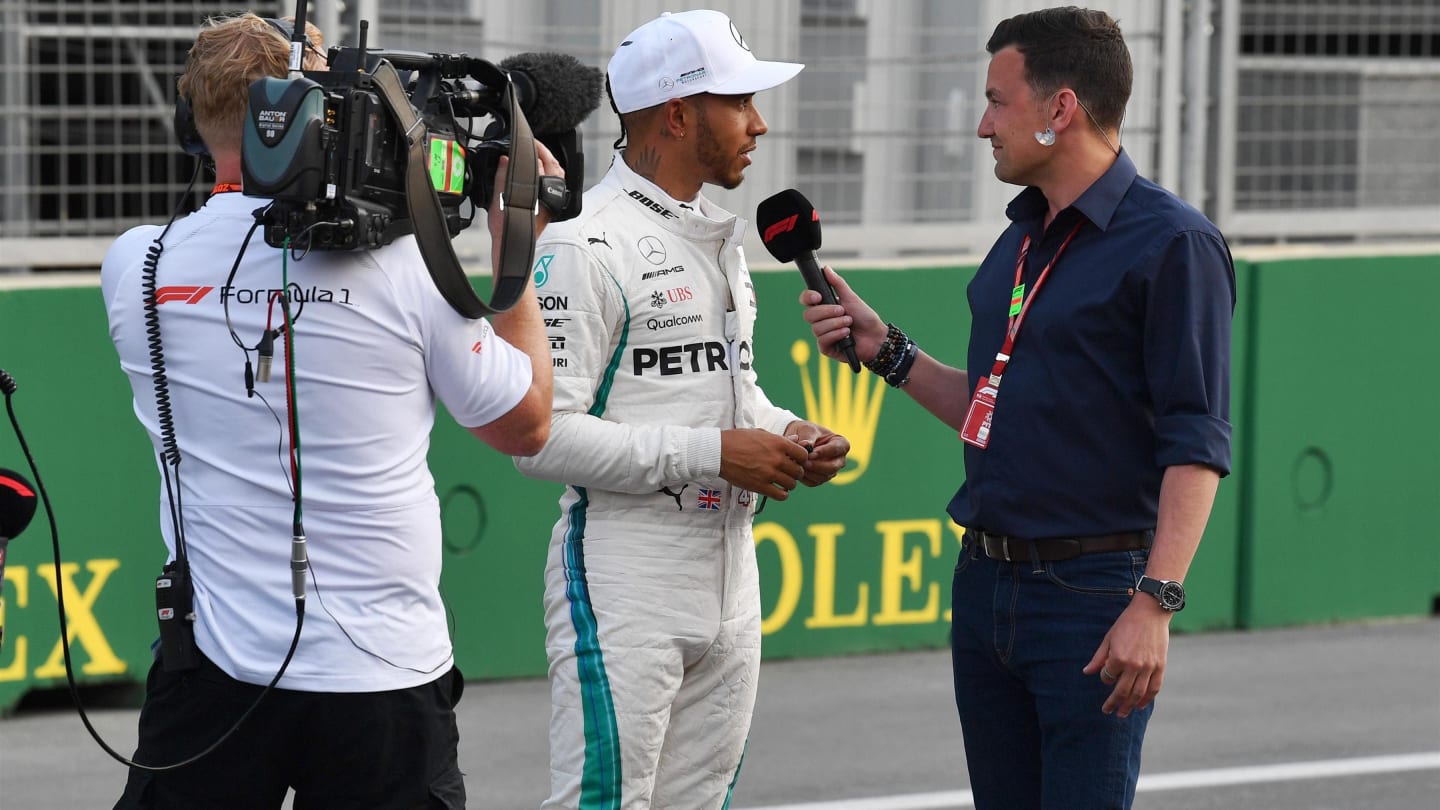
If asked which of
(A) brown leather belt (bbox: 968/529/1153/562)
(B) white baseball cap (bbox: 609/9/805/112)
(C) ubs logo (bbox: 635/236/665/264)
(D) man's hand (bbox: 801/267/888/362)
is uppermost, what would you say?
(B) white baseball cap (bbox: 609/9/805/112)

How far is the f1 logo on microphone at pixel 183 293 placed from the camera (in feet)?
9.37

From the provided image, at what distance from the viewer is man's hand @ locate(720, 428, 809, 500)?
3691 millimetres

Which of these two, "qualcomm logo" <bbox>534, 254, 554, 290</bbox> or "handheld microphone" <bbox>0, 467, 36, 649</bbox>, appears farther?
"qualcomm logo" <bbox>534, 254, 554, 290</bbox>

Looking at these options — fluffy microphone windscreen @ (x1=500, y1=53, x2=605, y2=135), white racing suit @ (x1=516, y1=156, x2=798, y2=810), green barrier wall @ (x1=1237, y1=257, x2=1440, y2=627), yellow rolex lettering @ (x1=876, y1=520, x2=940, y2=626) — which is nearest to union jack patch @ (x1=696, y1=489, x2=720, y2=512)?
white racing suit @ (x1=516, y1=156, x2=798, y2=810)

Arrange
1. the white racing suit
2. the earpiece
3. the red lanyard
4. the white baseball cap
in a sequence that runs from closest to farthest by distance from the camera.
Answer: the earpiece
the red lanyard
the white racing suit
the white baseball cap

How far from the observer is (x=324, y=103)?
2.67 metres

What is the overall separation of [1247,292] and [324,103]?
5.51 m

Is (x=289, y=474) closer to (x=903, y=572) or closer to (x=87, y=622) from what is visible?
(x=87, y=622)

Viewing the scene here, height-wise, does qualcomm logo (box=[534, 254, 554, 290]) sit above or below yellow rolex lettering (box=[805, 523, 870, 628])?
above

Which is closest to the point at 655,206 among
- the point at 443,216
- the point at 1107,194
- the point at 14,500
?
the point at 1107,194

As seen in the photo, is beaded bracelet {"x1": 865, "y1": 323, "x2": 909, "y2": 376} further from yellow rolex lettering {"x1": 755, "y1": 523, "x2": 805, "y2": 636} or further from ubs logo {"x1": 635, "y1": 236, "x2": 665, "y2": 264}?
yellow rolex lettering {"x1": 755, "y1": 523, "x2": 805, "y2": 636}

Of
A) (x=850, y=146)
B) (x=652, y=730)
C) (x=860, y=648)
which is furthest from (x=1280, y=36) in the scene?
(x=652, y=730)

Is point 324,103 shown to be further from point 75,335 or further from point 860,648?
point 860,648

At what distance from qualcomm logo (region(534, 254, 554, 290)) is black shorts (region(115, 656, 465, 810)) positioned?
1.05 m
